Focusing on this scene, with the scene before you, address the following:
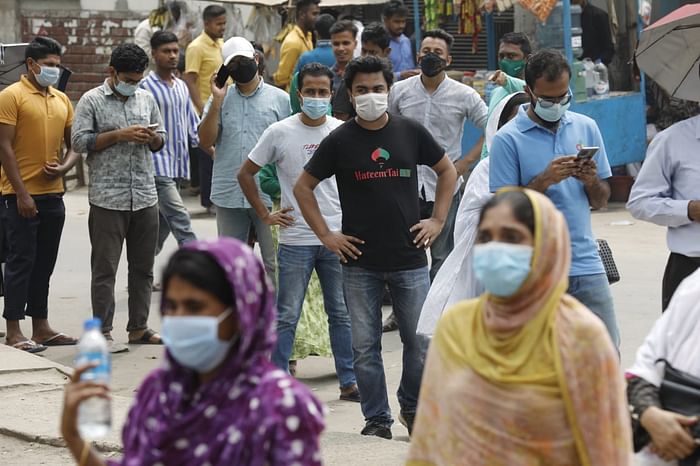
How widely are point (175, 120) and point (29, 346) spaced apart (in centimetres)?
212

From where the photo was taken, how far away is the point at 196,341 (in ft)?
10.1

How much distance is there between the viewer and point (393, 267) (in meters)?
6.57

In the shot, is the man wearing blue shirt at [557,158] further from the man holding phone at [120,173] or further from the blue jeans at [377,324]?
the man holding phone at [120,173]

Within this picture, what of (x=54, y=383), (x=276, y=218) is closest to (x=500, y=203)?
(x=276, y=218)

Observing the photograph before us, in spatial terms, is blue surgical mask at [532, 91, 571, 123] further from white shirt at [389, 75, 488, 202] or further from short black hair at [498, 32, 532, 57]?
short black hair at [498, 32, 532, 57]

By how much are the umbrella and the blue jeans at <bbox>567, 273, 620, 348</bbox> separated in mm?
1387

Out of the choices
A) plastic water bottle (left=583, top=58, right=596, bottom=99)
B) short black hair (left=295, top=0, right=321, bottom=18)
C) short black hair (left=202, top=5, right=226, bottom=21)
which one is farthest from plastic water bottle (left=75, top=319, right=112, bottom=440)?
plastic water bottle (left=583, top=58, right=596, bottom=99)

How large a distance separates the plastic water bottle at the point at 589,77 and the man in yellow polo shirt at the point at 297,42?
276cm

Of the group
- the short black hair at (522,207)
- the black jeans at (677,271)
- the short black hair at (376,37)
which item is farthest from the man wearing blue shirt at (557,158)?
the short black hair at (376,37)

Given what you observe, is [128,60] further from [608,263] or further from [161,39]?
[608,263]

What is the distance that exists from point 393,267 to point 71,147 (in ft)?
10.4

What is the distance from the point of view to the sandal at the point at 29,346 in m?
8.91

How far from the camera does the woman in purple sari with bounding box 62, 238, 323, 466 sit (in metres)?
3.10

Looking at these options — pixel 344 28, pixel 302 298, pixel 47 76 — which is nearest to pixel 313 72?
pixel 302 298
